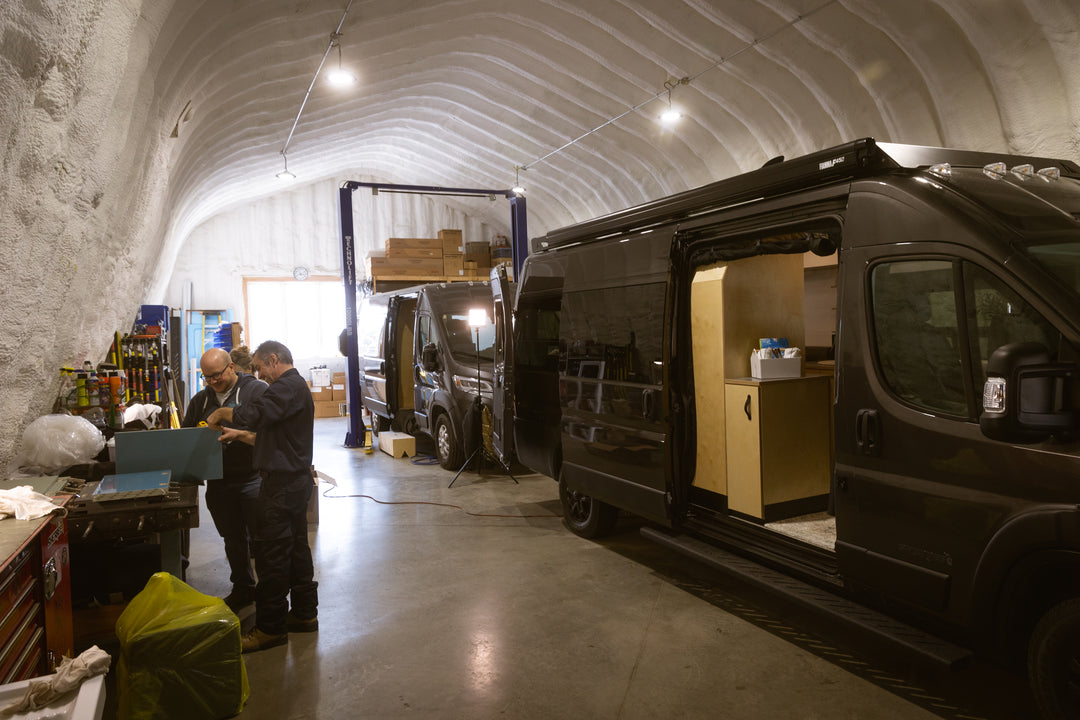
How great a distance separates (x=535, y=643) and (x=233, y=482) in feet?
6.67

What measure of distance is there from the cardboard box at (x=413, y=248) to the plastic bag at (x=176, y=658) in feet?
26.9

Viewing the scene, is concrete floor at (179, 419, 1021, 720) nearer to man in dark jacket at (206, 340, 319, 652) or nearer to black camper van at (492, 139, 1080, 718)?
man in dark jacket at (206, 340, 319, 652)

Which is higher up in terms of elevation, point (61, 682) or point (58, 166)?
point (58, 166)

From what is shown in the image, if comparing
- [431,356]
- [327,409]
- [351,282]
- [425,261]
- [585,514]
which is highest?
[425,261]

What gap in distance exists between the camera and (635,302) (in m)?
4.50

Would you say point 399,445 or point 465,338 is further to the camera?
point 399,445

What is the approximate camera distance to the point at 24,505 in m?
2.77

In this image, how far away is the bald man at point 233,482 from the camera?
4.16 metres

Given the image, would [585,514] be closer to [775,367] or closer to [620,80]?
[775,367]

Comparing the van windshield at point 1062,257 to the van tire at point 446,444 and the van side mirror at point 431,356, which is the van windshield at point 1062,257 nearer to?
the van tire at point 446,444

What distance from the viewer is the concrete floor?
10.1ft

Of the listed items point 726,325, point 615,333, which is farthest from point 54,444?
point 726,325

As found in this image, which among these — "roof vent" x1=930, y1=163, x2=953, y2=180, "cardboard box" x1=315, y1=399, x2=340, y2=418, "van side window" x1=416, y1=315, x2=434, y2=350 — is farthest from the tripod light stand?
"cardboard box" x1=315, y1=399, x2=340, y2=418

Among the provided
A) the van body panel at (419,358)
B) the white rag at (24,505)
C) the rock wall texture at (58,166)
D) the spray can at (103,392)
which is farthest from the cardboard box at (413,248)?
the white rag at (24,505)
